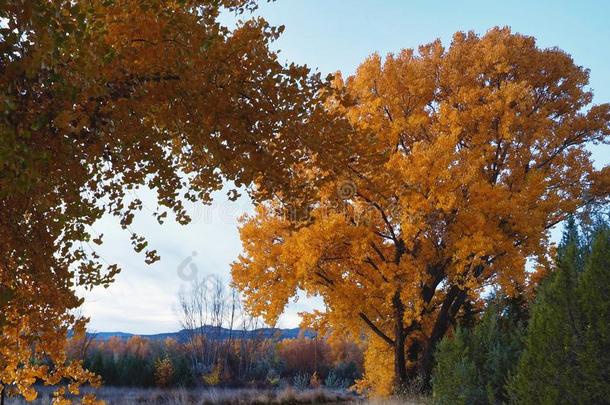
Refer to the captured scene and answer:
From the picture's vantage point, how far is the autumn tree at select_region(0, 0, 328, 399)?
3.71 metres

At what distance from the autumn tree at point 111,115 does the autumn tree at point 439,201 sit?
6.45m

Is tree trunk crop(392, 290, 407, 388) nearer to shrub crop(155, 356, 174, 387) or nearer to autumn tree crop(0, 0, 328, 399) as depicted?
autumn tree crop(0, 0, 328, 399)

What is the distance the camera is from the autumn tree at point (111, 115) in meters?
3.71

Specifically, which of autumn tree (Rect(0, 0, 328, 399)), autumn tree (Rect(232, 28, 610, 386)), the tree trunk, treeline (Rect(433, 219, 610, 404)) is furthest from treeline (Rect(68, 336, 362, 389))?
autumn tree (Rect(0, 0, 328, 399))

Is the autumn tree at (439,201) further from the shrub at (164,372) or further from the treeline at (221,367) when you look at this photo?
the shrub at (164,372)

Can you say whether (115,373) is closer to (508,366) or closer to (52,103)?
(508,366)

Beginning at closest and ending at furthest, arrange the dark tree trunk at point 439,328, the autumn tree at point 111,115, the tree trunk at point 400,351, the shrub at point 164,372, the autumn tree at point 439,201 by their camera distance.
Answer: the autumn tree at point 111,115
the autumn tree at point 439,201
the tree trunk at point 400,351
the dark tree trunk at point 439,328
the shrub at point 164,372

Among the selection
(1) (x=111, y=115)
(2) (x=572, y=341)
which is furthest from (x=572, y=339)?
(1) (x=111, y=115)

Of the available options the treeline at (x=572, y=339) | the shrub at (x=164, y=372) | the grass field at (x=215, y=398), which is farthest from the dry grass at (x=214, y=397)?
the treeline at (x=572, y=339)

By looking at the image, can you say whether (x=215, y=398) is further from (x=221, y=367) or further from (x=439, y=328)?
(x=221, y=367)

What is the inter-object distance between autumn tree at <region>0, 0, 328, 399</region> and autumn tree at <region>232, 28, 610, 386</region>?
21.2 ft

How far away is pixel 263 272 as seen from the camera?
15.3 meters

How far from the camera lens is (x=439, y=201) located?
13.1 meters

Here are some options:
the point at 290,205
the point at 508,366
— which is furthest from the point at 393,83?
the point at 290,205
